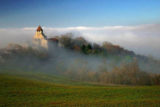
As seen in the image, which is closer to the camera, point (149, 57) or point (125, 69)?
→ point (125, 69)

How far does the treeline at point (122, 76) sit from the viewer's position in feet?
187

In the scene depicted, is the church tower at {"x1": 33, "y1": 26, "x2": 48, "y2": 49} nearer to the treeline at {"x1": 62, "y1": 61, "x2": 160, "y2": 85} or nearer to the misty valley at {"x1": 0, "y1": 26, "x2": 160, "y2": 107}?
the misty valley at {"x1": 0, "y1": 26, "x2": 160, "y2": 107}

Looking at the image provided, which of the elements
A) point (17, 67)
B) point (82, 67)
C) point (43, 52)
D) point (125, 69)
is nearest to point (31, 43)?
point (43, 52)

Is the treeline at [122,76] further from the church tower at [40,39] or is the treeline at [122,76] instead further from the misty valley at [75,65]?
the church tower at [40,39]

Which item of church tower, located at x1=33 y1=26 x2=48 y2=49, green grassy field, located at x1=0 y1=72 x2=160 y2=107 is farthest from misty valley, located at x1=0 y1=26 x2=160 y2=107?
green grassy field, located at x1=0 y1=72 x2=160 y2=107

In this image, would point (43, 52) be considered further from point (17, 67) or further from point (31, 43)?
point (17, 67)

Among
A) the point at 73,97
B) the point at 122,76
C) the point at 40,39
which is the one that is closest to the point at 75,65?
the point at 122,76

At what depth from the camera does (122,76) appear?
58.4 m

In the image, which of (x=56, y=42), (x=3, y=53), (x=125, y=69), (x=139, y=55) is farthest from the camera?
(x=56, y=42)

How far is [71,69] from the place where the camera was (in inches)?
2672

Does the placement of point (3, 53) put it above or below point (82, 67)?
above

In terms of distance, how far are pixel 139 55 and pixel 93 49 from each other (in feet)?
61.3

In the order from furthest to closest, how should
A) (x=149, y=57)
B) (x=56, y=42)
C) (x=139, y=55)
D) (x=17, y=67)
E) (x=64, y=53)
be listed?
(x=56, y=42) → (x=64, y=53) → (x=139, y=55) → (x=149, y=57) → (x=17, y=67)

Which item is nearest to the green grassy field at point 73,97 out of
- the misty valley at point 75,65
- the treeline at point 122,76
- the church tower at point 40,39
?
the misty valley at point 75,65
